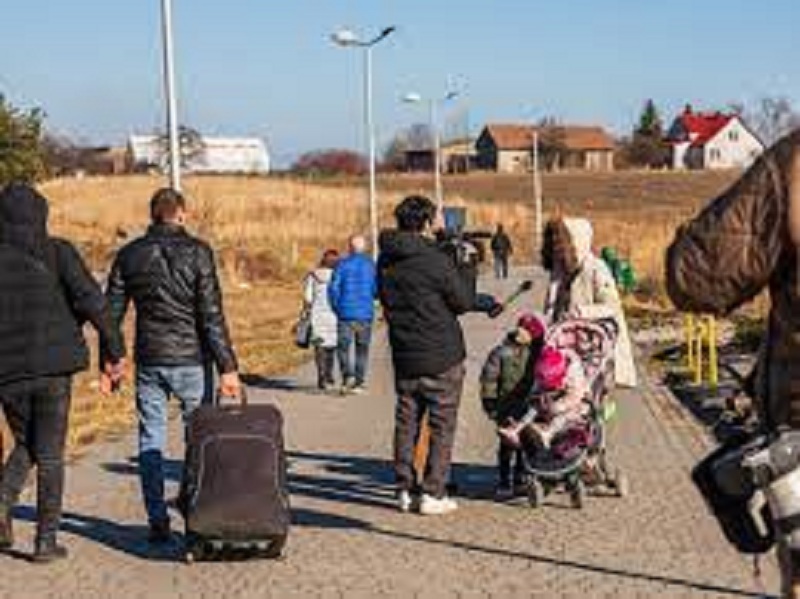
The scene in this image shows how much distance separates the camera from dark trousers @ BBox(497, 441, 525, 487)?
10.0 metres

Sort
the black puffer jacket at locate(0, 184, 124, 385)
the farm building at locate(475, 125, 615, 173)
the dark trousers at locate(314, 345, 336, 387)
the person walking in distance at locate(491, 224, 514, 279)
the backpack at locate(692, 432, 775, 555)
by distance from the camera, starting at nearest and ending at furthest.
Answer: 1. the backpack at locate(692, 432, 775, 555)
2. the black puffer jacket at locate(0, 184, 124, 385)
3. the dark trousers at locate(314, 345, 336, 387)
4. the person walking in distance at locate(491, 224, 514, 279)
5. the farm building at locate(475, 125, 615, 173)

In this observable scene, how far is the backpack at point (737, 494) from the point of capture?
3.79 metres

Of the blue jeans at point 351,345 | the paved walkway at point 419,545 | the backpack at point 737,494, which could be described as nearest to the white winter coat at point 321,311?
the blue jeans at point 351,345

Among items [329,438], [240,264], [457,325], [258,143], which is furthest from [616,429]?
[258,143]

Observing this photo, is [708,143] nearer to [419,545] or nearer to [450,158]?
[450,158]

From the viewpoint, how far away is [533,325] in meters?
10.1

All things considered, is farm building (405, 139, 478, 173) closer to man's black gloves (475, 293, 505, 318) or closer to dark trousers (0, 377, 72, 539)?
man's black gloves (475, 293, 505, 318)

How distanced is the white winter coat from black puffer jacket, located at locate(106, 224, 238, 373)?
788 centimetres

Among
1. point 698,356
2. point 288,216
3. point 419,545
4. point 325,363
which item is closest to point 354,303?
point 325,363

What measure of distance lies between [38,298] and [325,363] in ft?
30.0

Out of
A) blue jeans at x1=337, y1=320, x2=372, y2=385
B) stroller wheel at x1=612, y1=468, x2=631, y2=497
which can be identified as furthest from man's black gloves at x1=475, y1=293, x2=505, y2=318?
blue jeans at x1=337, y1=320, x2=372, y2=385

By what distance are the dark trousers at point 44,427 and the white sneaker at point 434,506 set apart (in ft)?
7.44

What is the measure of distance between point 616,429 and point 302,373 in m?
6.63

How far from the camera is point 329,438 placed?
1315cm
